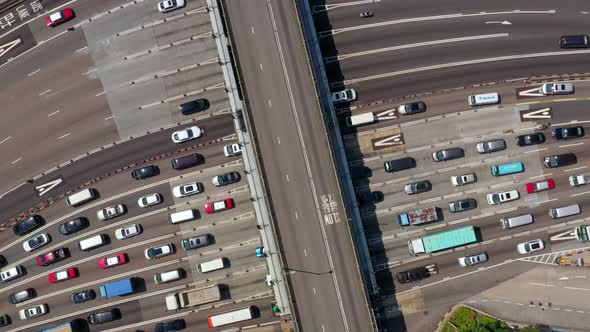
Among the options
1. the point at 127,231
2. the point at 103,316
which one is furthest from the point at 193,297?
the point at 127,231

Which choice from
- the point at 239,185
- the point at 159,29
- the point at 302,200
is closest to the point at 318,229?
the point at 302,200

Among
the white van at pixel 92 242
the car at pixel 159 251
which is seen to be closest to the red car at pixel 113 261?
the white van at pixel 92 242

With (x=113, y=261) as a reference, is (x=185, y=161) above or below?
above

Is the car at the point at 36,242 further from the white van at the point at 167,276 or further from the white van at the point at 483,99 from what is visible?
the white van at the point at 483,99

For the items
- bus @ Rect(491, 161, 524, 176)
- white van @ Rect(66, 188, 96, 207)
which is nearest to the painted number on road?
bus @ Rect(491, 161, 524, 176)

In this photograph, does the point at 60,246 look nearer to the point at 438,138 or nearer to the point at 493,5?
the point at 438,138

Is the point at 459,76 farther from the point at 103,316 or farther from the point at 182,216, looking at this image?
the point at 103,316
